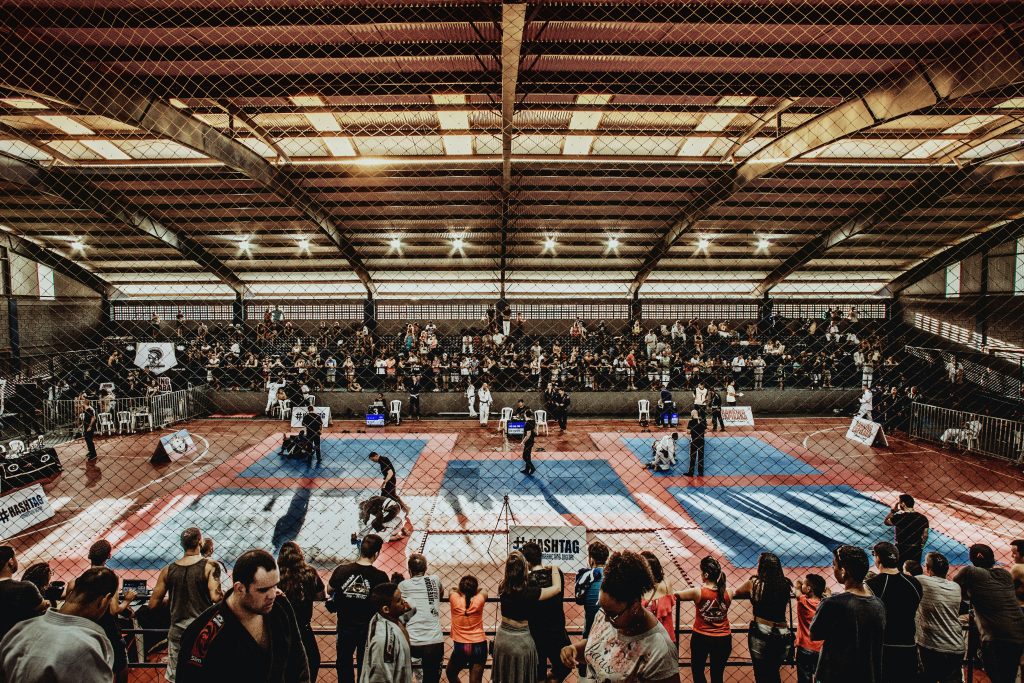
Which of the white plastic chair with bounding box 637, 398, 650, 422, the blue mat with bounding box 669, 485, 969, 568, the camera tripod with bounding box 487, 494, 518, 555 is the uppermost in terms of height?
the white plastic chair with bounding box 637, 398, 650, 422

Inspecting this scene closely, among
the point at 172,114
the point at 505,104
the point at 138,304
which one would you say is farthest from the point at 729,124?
the point at 138,304

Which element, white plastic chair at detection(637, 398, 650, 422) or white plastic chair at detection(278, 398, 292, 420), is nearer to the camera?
white plastic chair at detection(637, 398, 650, 422)

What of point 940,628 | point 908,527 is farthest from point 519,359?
point 940,628

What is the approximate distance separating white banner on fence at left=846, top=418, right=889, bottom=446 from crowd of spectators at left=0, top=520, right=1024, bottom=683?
12042 mm

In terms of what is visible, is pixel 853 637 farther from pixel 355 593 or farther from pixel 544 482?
pixel 544 482

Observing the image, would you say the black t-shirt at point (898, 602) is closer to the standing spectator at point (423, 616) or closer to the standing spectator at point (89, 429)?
the standing spectator at point (423, 616)

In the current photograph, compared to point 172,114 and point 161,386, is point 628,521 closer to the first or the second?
point 172,114

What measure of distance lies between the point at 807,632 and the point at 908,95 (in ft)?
30.4

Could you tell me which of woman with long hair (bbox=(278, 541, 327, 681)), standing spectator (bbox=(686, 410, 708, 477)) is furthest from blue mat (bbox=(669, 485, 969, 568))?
woman with long hair (bbox=(278, 541, 327, 681))

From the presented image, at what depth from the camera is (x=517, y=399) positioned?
20.3 metres

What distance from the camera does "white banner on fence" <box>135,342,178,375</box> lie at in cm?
1931

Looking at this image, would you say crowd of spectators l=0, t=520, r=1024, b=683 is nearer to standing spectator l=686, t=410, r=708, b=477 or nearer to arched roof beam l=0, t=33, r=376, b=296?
standing spectator l=686, t=410, r=708, b=477

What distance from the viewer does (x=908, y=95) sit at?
28.5 ft

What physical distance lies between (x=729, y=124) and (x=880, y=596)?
37.8ft
